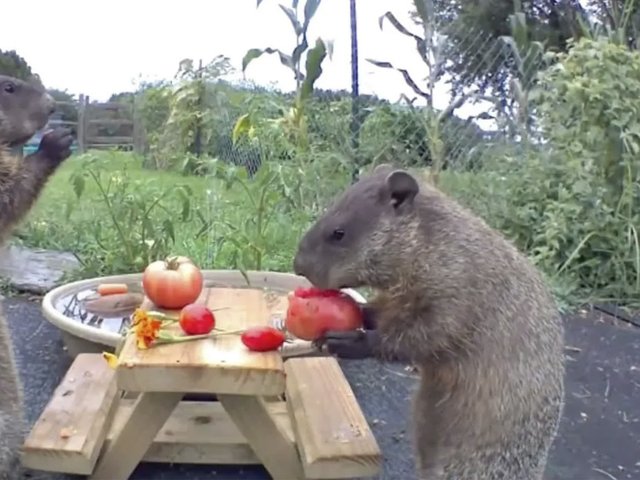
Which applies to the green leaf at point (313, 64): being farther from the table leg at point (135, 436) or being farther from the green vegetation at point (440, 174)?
the table leg at point (135, 436)

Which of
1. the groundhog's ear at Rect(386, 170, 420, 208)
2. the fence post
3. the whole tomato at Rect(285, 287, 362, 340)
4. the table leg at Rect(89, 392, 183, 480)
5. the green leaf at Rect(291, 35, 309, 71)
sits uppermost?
the green leaf at Rect(291, 35, 309, 71)

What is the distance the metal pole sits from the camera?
18.6 feet

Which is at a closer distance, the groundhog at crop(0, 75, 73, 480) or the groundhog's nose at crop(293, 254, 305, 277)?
the groundhog's nose at crop(293, 254, 305, 277)

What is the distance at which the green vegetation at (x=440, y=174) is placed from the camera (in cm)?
498

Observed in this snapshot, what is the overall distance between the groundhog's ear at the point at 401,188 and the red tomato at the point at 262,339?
18.5 inches

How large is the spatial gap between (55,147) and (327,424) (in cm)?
121

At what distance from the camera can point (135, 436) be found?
107 inches

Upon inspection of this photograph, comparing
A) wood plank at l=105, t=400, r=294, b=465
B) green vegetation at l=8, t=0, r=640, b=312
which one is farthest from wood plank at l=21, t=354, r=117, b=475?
green vegetation at l=8, t=0, r=640, b=312

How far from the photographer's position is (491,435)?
223 centimetres

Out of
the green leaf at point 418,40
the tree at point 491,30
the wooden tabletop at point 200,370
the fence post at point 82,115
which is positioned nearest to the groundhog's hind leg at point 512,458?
the wooden tabletop at point 200,370

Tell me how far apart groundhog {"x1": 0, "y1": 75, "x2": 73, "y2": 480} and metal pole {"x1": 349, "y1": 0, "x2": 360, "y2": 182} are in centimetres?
277

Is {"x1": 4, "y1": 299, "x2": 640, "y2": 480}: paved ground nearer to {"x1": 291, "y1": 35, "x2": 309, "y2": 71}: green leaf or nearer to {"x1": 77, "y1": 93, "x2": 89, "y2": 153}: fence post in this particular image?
{"x1": 291, "y1": 35, "x2": 309, "y2": 71}: green leaf

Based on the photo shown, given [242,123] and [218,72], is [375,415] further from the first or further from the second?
[218,72]

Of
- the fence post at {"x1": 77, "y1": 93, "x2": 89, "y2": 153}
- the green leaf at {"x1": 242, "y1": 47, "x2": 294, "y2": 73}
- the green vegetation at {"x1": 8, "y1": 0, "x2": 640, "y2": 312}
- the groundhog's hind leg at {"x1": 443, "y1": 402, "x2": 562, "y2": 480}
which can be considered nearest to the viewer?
the groundhog's hind leg at {"x1": 443, "y1": 402, "x2": 562, "y2": 480}
